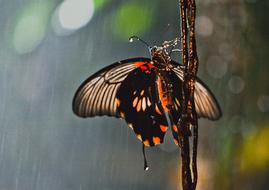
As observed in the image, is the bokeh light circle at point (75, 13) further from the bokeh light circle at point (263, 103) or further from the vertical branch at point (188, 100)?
the vertical branch at point (188, 100)

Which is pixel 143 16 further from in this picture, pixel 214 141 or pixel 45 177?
pixel 45 177

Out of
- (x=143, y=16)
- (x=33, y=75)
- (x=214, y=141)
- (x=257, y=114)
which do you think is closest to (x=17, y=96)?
(x=33, y=75)

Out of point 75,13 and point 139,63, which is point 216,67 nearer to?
point 75,13

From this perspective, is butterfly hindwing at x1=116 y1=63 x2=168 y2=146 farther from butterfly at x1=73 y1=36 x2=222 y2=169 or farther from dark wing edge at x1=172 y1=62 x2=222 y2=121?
dark wing edge at x1=172 y1=62 x2=222 y2=121

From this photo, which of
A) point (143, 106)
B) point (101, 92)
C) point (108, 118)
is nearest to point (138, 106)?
point (143, 106)

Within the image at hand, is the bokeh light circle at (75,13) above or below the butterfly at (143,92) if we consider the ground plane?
A: above

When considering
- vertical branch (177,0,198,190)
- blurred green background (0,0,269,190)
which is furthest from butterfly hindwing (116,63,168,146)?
blurred green background (0,0,269,190)

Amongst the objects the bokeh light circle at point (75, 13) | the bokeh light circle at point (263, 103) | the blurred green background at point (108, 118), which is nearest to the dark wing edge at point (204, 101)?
the blurred green background at point (108, 118)

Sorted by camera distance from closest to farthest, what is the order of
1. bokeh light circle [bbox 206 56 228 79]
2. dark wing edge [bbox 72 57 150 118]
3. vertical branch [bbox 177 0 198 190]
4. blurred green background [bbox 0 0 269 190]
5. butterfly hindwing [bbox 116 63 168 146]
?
vertical branch [bbox 177 0 198 190], butterfly hindwing [bbox 116 63 168 146], dark wing edge [bbox 72 57 150 118], blurred green background [bbox 0 0 269 190], bokeh light circle [bbox 206 56 228 79]
